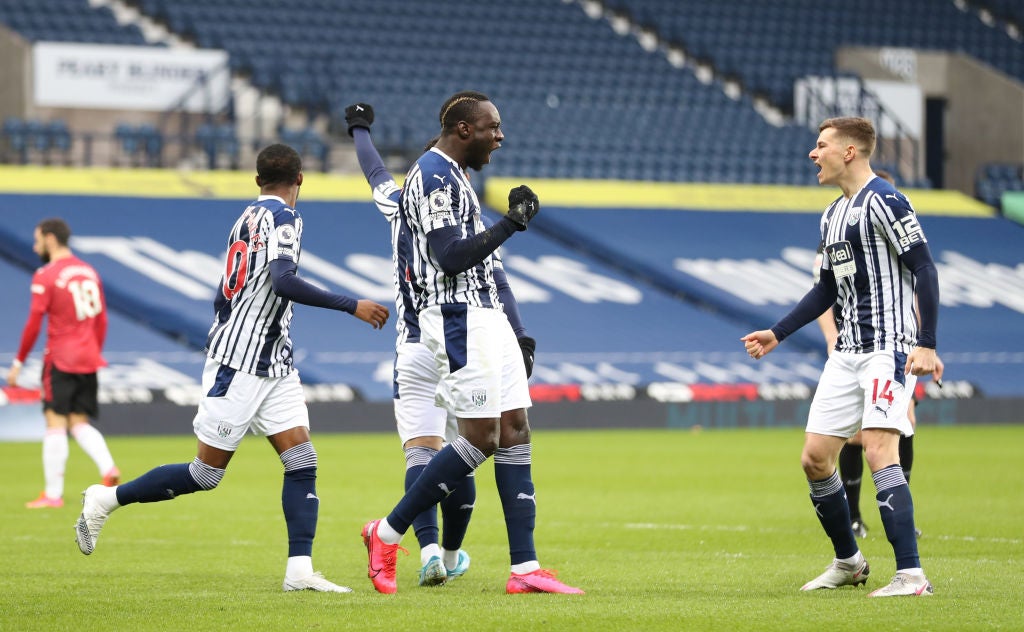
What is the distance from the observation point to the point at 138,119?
1084 inches

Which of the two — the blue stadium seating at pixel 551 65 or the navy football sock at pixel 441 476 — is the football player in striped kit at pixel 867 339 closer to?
the navy football sock at pixel 441 476

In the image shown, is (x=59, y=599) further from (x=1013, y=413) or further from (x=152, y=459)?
(x=1013, y=413)

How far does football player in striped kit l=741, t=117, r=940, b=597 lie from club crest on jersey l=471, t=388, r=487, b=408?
135cm

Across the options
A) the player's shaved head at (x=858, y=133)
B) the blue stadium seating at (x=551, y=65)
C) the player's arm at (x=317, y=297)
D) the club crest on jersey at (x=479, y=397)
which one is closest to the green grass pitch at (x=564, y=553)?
the club crest on jersey at (x=479, y=397)

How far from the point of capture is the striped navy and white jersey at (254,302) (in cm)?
743

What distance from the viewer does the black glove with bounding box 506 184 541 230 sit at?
6.79m

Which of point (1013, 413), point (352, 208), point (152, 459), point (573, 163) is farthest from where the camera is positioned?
point (573, 163)

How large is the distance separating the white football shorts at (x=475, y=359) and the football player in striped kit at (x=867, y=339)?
1199 mm

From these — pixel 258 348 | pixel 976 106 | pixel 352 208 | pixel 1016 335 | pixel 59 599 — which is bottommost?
pixel 59 599

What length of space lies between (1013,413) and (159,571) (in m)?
18.5

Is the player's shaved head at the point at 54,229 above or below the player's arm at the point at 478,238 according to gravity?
above

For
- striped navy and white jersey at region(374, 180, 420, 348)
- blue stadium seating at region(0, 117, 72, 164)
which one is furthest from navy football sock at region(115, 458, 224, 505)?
blue stadium seating at region(0, 117, 72, 164)

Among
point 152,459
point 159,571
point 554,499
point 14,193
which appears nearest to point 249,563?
point 159,571

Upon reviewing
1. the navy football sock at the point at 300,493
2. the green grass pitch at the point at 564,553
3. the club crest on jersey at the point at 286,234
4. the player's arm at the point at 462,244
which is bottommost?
the green grass pitch at the point at 564,553
